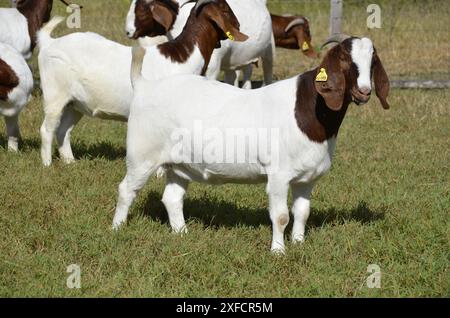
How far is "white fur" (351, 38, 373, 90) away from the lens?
5.16 metres

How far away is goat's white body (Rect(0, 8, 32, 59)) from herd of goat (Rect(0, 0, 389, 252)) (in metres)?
2.27

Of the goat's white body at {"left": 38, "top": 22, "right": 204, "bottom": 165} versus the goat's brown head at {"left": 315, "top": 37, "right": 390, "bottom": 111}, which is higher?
the goat's brown head at {"left": 315, "top": 37, "right": 390, "bottom": 111}

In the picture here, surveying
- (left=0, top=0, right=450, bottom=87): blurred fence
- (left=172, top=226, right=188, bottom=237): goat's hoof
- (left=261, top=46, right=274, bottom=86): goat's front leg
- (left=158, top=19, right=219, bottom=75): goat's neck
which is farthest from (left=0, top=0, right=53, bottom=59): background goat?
(left=172, top=226, right=188, bottom=237): goat's hoof

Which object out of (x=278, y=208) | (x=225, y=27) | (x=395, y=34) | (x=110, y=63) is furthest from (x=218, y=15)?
(x=395, y=34)

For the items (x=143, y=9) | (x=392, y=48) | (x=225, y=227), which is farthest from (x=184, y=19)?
(x=392, y=48)

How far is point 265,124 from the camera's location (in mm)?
5469

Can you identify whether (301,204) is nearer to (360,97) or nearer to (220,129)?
(220,129)

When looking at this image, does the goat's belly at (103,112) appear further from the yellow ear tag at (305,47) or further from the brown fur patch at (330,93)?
the yellow ear tag at (305,47)

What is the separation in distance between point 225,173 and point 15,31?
5.98 meters

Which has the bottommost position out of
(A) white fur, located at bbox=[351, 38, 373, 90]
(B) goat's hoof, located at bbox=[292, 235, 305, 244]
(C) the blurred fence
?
(C) the blurred fence

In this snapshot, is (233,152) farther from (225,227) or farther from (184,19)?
(184,19)

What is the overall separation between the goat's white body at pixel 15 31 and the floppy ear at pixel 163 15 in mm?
2907

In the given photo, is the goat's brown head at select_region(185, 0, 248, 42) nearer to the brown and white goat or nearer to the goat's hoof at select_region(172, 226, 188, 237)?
the goat's hoof at select_region(172, 226, 188, 237)

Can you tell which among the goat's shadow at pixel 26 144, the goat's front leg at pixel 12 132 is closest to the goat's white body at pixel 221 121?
the goat's front leg at pixel 12 132
